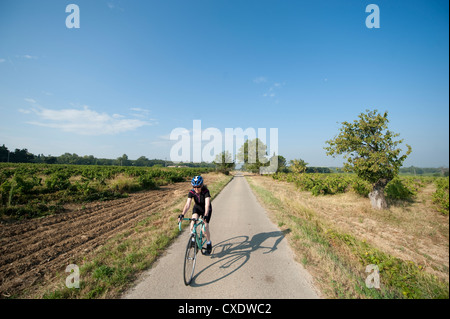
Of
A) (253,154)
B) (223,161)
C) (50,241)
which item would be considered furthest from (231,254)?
(253,154)

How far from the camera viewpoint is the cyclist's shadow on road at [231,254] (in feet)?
11.7

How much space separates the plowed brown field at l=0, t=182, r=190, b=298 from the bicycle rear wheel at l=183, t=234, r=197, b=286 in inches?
127

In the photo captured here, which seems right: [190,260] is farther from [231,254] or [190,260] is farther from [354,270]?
[354,270]

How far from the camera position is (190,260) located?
12.2ft

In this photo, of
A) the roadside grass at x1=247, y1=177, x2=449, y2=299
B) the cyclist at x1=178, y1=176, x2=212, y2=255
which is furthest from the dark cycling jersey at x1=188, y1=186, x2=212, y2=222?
the roadside grass at x1=247, y1=177, x2=449, y2=299

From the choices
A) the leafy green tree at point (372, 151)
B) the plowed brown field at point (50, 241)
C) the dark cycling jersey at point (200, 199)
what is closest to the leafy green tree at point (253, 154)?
the leafy green tree at point (372, 151)

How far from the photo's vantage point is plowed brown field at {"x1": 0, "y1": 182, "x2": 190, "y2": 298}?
3.86m

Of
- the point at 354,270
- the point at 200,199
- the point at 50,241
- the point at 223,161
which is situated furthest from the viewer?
the point at 223,161

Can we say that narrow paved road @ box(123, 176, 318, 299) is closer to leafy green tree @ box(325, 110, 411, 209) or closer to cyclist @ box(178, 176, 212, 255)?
cyclist @ box(178, 176, 212, 255)

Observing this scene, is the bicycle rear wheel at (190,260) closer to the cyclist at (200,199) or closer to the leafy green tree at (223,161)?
the cyclist at (200,199)

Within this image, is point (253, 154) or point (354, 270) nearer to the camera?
point (354, 270)

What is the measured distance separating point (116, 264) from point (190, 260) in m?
1.83
